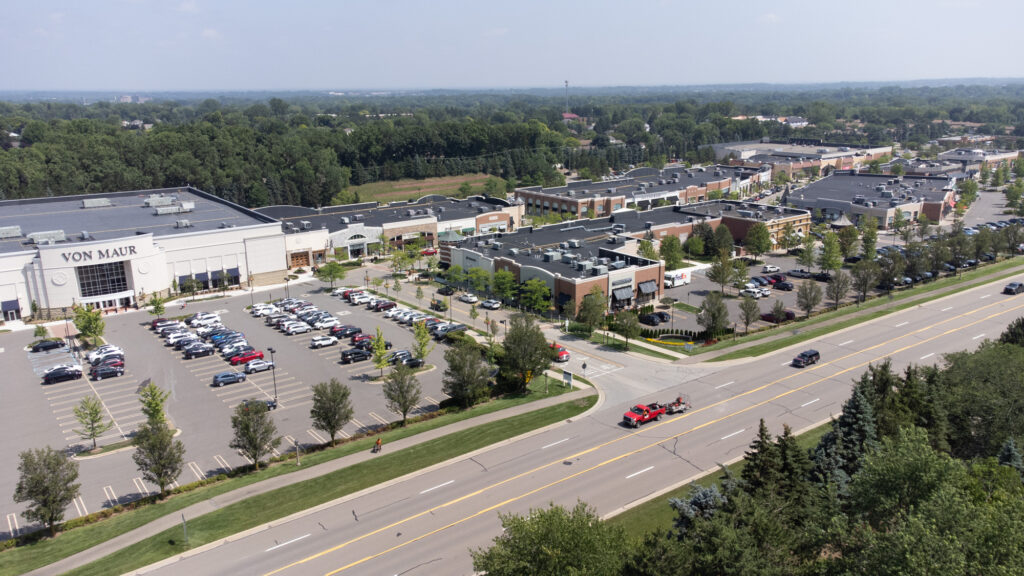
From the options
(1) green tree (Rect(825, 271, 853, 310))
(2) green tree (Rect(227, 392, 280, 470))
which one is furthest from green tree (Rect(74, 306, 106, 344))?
(1) green tree (Rect(825, 271, 853, 310))

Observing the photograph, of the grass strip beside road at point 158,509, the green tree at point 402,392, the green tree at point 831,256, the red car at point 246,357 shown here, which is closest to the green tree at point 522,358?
the grass strip beside road at point 158,509

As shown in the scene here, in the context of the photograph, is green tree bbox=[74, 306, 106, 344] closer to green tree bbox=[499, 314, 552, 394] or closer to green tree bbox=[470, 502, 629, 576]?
green tree bbox=[499, 314, 552, 394]

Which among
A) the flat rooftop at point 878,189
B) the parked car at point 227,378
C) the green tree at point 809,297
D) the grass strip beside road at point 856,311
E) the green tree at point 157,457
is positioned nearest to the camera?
the green tree at point 157,457

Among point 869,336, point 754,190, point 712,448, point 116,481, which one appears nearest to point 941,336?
point 869,336

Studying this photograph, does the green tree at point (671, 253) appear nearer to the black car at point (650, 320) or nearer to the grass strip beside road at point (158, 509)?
the black car at point (650, 320)

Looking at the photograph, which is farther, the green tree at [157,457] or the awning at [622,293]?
the awning at [622,293]

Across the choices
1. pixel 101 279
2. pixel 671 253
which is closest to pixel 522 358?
pixel 671 253

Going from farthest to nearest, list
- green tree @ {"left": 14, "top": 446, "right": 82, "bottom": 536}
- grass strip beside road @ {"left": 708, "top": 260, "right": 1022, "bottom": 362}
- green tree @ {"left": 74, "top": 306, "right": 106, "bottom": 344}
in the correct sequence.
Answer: green tree @ {"left": 74, "top": 306, "right": 106, "bottom": 344} < grass strip beside road @ {"left": 708, "top": 260, "right": 1022, "bottom": 362} < green tree @ {"left": 14, "top": 446, "right": 82, "bottom": 536}
